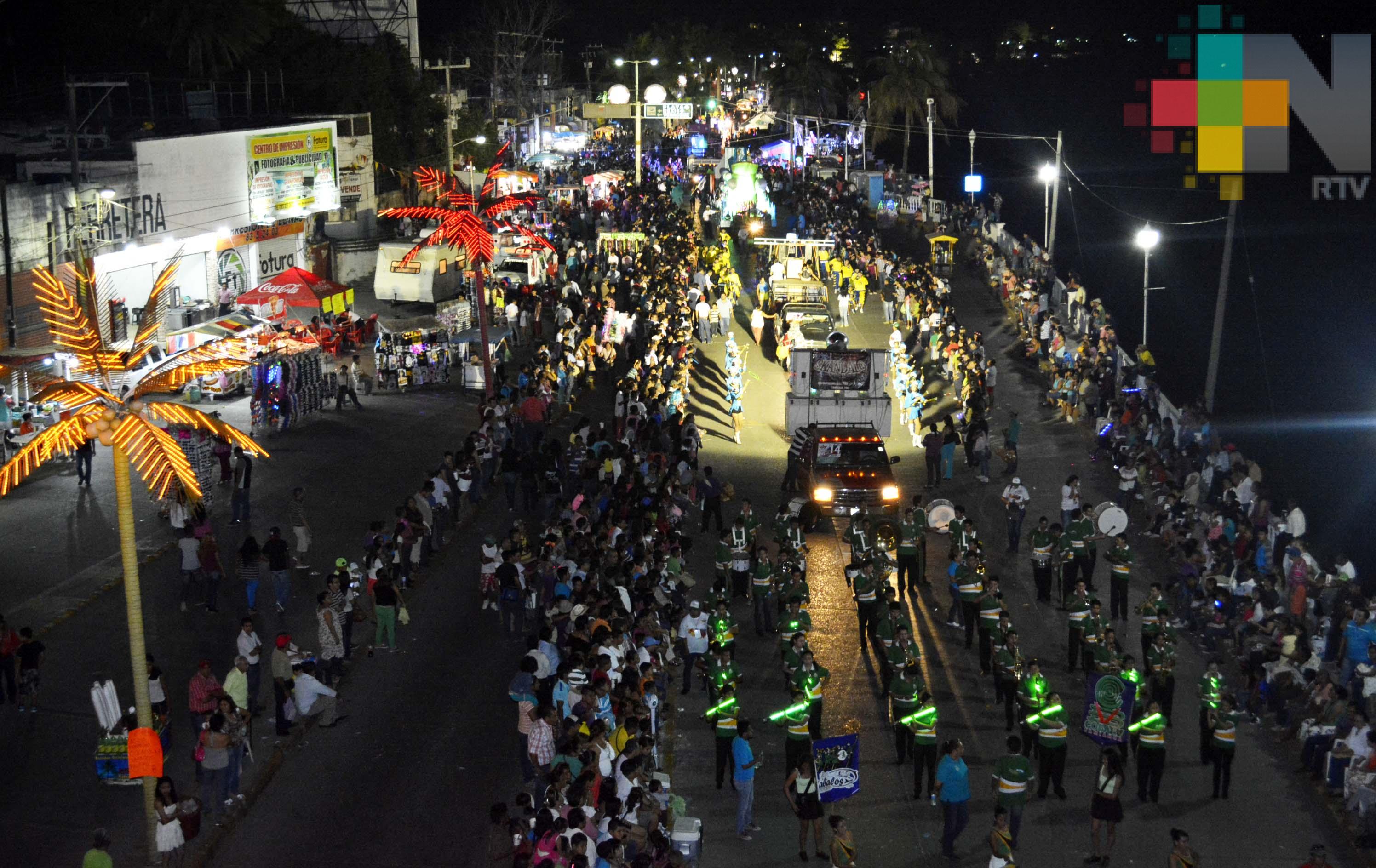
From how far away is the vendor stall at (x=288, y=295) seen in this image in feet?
114

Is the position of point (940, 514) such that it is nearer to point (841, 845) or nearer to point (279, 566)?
point (279, 566)

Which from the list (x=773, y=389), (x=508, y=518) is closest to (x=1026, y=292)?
(x=773, y=389)

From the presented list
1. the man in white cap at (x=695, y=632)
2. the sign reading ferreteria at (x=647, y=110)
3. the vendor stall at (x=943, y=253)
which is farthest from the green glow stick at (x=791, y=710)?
the sign reading ferreteria at (x=647, y=110)

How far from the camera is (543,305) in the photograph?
43.0m

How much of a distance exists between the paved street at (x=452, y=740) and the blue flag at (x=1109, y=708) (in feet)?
2.35

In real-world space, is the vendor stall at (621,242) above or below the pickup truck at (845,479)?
above

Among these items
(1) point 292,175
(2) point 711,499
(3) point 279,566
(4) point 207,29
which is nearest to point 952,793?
(3) point 279,566

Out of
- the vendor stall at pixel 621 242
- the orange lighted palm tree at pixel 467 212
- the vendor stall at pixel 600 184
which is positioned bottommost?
the vendor stall at pixel 621 242

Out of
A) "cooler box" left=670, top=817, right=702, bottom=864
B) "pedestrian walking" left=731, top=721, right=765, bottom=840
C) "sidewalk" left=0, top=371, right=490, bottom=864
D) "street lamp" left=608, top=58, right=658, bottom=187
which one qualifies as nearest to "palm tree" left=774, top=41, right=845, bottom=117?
"street lamp" left=608, top=58, right=658, bottom=187

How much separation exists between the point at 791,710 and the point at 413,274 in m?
30.4

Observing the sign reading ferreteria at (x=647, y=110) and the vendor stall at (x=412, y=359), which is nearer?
the vendor stall at (x=412, y=359)

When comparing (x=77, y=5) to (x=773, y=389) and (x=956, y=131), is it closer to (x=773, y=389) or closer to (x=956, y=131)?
(x=773, y=389)

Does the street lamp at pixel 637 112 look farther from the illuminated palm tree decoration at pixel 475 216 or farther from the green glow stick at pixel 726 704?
the green glow stick at pixel 726 704

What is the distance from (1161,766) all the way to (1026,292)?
27.0m
